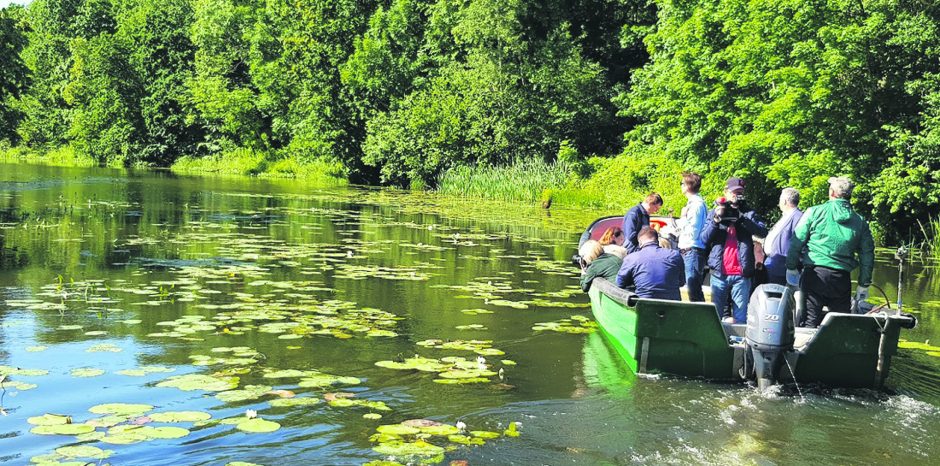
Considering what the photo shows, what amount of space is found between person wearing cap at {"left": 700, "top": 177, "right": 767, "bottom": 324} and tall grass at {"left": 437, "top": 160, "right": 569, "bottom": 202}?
24.4 metres

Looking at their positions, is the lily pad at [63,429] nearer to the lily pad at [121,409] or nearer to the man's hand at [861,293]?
the lily pad at [121,409]

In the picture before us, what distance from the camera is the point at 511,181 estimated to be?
35.6 meters

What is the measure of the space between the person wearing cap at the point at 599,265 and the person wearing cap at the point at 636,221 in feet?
1.04

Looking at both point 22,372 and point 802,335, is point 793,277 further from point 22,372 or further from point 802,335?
point 22,372

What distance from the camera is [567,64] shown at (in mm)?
38094

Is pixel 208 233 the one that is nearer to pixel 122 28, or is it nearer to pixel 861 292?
pixel 861 292

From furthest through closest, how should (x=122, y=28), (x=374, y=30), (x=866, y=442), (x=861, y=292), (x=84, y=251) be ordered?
(x=122, y=28)
(x=374, y=30)
(x=84, y=251)
(x=861, y=292)
(x=866, y=442)

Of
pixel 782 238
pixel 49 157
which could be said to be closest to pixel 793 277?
pixel 782 238

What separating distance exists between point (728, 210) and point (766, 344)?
1.51m

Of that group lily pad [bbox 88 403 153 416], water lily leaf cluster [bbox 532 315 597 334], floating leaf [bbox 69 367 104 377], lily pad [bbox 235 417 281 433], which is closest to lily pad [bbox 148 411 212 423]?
lily pad [bbox 88 403 153 416]

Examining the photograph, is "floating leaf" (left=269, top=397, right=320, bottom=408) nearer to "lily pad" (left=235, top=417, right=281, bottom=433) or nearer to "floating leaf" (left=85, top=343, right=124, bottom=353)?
"lily pad" (left=235, top=417, right=281, bottom=433)

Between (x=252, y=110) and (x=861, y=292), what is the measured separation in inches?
2038

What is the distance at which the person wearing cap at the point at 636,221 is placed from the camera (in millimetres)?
9578

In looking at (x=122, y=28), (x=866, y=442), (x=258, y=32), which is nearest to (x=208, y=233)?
(x=866, y=442)
